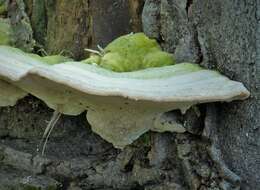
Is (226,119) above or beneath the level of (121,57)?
beneath

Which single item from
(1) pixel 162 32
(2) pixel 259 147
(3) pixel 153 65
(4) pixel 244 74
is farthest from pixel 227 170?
(1) pixel 162 32

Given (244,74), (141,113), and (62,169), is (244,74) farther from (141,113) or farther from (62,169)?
(62,169)

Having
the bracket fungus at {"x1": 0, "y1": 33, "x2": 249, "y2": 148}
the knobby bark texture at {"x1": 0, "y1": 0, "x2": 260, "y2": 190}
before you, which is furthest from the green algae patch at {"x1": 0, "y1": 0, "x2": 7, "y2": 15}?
the bracket fungus at {"x1": 0, "y1": 33, "x2": 249, "y2": 148}

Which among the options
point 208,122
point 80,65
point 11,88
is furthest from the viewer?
point 11,88

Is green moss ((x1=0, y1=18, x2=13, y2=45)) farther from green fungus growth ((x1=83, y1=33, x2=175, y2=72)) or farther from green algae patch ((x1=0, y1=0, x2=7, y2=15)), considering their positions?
green fungus growth ((x1=83, y1=33, x2=175, y2=72))

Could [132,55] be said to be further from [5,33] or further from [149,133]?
[5,33]

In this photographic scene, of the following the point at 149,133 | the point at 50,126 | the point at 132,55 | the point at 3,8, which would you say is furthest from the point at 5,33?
the point at 149,133

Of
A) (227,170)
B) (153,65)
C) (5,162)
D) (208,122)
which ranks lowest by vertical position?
(5,162)
